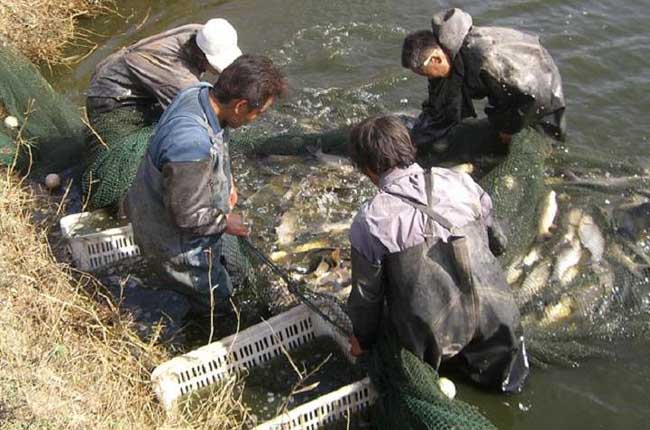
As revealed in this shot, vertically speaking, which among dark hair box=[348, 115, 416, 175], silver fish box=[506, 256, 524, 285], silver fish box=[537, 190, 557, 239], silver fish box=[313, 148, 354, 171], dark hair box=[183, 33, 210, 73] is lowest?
silver fish box=[313, 148, 354, 171]

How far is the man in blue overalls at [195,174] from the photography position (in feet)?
14.7

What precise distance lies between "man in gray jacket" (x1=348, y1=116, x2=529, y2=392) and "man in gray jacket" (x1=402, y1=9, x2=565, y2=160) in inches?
76.7

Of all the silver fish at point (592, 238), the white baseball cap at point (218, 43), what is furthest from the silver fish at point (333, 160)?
the silver fish at point (592, 238)

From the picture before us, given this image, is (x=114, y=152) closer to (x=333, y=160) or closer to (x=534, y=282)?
(x=333, y=160)

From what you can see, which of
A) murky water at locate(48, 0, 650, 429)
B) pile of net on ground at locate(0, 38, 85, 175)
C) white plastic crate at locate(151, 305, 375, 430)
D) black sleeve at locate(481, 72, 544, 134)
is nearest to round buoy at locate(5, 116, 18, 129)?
pile of net on ground at locate(0, 38, 85, 175)

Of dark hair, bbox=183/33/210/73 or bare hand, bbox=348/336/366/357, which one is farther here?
dark hair, bbox=183/33/210/73

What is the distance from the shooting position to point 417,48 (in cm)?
598

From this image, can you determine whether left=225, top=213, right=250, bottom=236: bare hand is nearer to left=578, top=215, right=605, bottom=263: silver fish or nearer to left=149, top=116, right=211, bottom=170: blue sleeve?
left=149, top=116, right=211, bottom=170: blue sleeve

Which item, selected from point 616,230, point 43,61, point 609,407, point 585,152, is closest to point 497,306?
point 609,407

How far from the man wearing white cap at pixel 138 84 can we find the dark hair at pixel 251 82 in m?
1.67

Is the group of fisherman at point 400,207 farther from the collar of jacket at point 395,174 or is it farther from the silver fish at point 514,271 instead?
the silver fish at point 514,271

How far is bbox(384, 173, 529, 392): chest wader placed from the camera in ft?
13.5

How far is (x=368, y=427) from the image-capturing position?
4.86 metres

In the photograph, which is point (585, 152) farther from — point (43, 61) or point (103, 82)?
point (43, 61)
